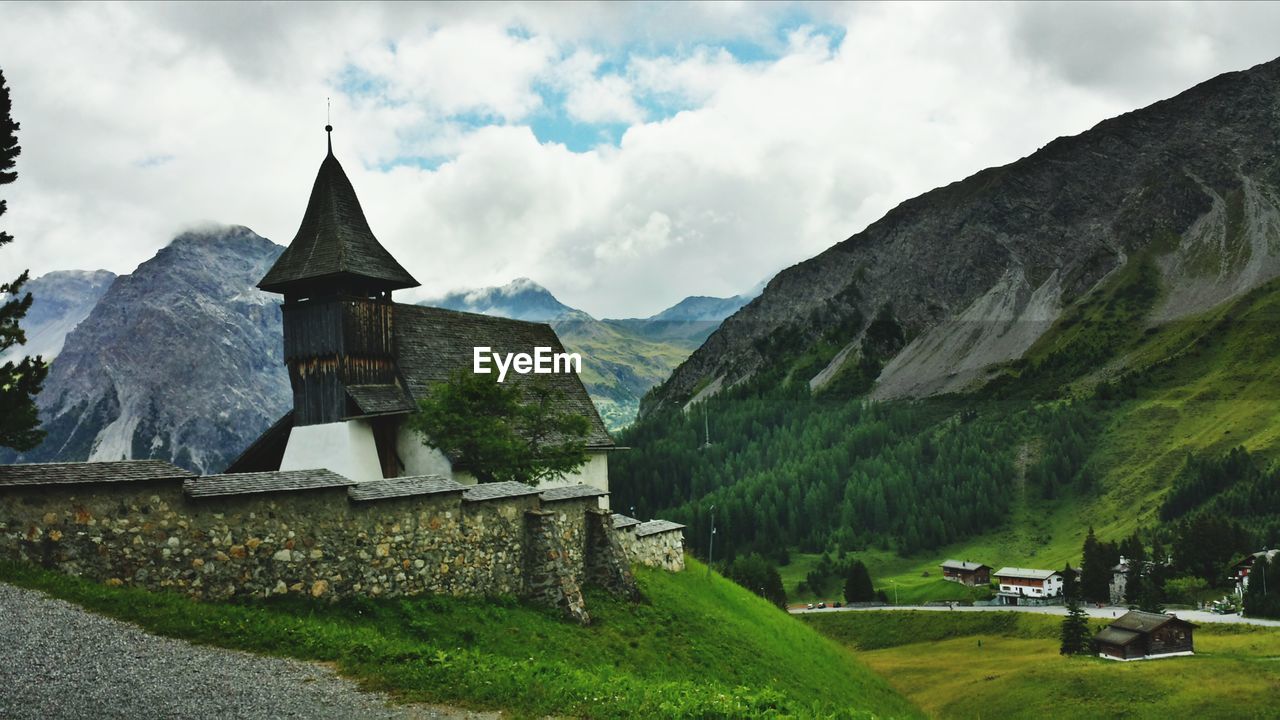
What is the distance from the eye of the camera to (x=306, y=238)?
46.1m

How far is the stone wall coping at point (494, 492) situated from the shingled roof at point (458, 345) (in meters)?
15.4

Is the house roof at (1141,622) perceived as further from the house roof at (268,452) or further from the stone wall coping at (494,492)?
the stone wall coping at (494,492)

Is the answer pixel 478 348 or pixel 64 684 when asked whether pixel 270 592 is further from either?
pixel 478 348

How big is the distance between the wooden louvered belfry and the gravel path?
26818mm

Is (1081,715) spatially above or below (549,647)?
below

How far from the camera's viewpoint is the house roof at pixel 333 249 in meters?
44.1

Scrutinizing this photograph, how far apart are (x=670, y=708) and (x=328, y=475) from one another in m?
12.0

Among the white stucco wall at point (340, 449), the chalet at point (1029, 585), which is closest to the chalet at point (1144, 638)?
the chalet at point (1029, 585)

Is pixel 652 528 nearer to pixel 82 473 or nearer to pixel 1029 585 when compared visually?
pixel 82 473

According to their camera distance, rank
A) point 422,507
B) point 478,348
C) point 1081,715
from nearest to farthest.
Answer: point 422,507
point 478,348
point 1081,715

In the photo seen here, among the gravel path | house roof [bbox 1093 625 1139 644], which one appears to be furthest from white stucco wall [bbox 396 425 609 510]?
house roof [bbox 1093 625 1139 644]

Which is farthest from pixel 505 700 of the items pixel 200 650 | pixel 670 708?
pixel 200 650

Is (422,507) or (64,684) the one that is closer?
(64,684)

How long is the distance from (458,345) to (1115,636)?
310 feet
